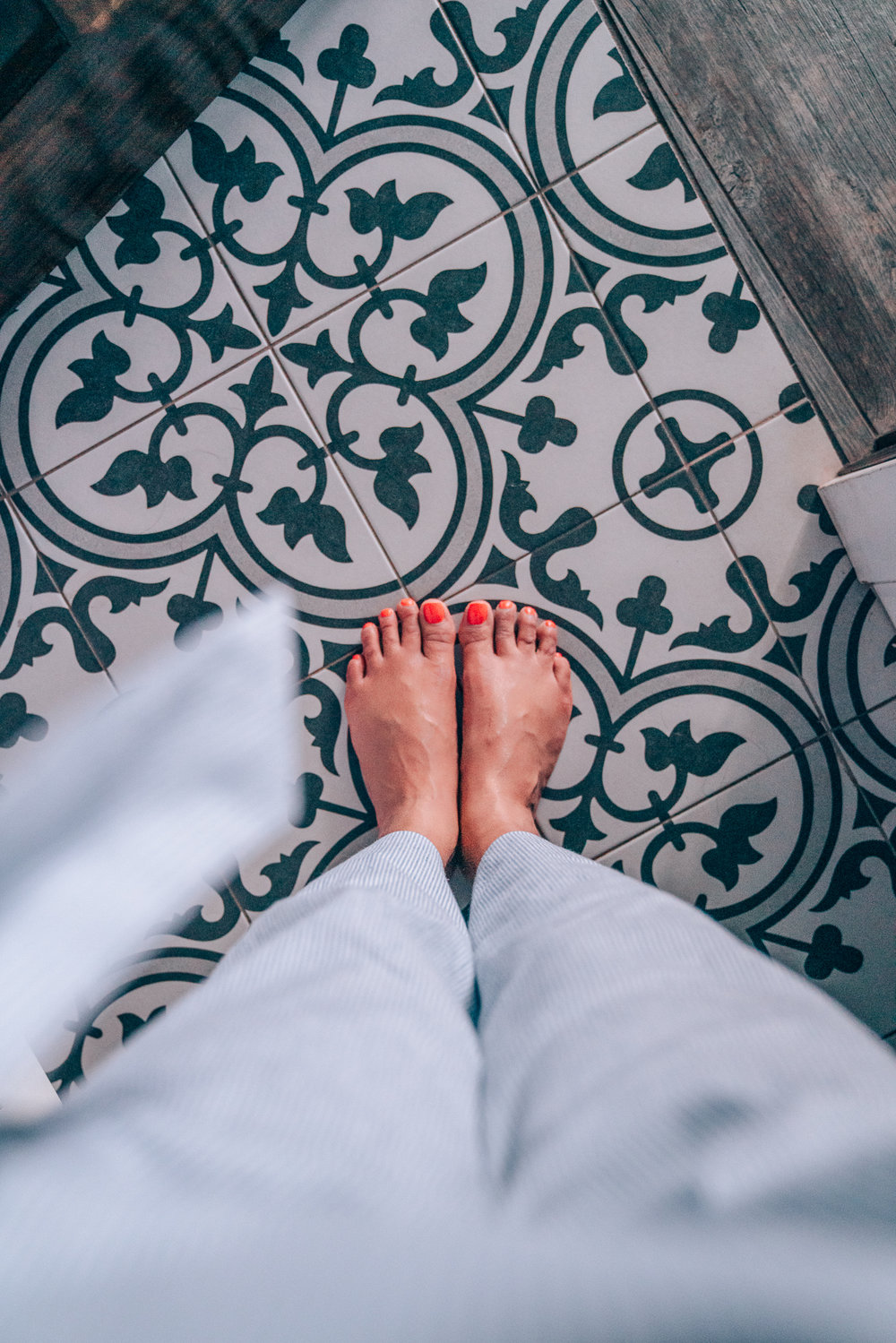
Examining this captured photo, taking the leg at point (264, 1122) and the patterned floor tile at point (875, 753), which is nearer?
the leg at point (264, 1122)

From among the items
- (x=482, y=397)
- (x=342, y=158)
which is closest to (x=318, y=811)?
(x=482, y=397)

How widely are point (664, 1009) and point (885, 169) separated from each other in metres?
0.91

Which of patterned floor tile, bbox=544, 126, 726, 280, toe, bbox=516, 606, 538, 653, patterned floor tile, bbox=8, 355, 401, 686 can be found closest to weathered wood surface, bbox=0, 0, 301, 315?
patterned floor tile, bbox=8, 355, 401, 686

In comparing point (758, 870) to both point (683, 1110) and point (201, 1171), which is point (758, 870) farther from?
point (201, 1171)

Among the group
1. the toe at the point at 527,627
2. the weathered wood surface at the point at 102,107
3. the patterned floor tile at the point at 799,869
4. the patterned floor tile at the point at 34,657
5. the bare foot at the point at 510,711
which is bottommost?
the patterned floor tile at the point at 799,869

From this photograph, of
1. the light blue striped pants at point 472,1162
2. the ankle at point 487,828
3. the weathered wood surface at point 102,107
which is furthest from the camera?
the ankle at point 487,828

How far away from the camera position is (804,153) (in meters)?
0.84

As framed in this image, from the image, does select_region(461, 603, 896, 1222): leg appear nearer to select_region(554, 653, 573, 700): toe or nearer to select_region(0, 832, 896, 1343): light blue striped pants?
select_region(0, 832, 896, 1343): light blue striped pants

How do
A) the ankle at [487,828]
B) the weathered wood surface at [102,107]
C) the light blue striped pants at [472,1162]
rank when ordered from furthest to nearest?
the ankle at [487,828], the weathered wood surface at [102,107], the light blue striped pants at [472,1162]

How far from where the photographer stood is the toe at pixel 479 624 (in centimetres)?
88

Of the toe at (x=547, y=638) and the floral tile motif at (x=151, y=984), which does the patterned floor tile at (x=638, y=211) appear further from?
the floral tile motif at (x=151, y=984)

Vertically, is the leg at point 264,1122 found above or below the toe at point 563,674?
below

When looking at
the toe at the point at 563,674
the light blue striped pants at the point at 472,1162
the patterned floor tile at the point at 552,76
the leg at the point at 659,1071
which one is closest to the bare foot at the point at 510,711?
the toe at the point at 563,674

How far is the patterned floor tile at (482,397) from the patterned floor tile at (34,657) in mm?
354
